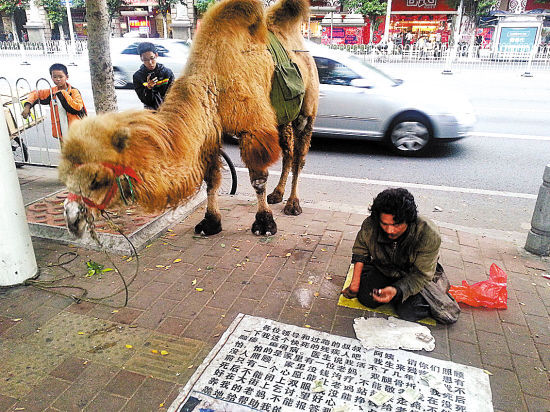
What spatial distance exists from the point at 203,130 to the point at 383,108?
17.3 feet

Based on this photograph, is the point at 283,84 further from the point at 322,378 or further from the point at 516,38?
the point at 516,38

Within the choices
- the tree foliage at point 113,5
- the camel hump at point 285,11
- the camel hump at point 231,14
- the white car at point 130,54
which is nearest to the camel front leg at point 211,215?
the camel hump at point 231,14

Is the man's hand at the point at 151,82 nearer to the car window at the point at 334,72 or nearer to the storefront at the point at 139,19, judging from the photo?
the car window at the point at 334,72

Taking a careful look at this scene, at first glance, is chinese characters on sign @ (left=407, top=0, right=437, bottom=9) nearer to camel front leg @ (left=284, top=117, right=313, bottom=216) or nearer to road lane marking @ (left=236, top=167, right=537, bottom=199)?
road lane marking @ (left=236, top=167, right=537, bottom=199)

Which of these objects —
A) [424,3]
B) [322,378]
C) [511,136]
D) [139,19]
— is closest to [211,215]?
[322,378]

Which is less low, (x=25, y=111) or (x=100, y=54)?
(x=100, y=54)

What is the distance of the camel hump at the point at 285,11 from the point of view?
4.68 m

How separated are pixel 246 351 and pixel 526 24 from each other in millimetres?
27145

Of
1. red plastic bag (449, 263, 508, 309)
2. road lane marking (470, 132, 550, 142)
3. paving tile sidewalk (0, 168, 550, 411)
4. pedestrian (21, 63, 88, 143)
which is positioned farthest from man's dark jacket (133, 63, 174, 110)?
road lane marking (470, 132, 550, 142)

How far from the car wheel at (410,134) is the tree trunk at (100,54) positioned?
485 centimetres

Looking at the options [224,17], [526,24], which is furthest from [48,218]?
[526,24]

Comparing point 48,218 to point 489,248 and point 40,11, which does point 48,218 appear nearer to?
point 489,248

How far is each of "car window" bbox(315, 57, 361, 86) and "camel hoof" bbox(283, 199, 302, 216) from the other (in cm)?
367

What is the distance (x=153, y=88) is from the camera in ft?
17.4
